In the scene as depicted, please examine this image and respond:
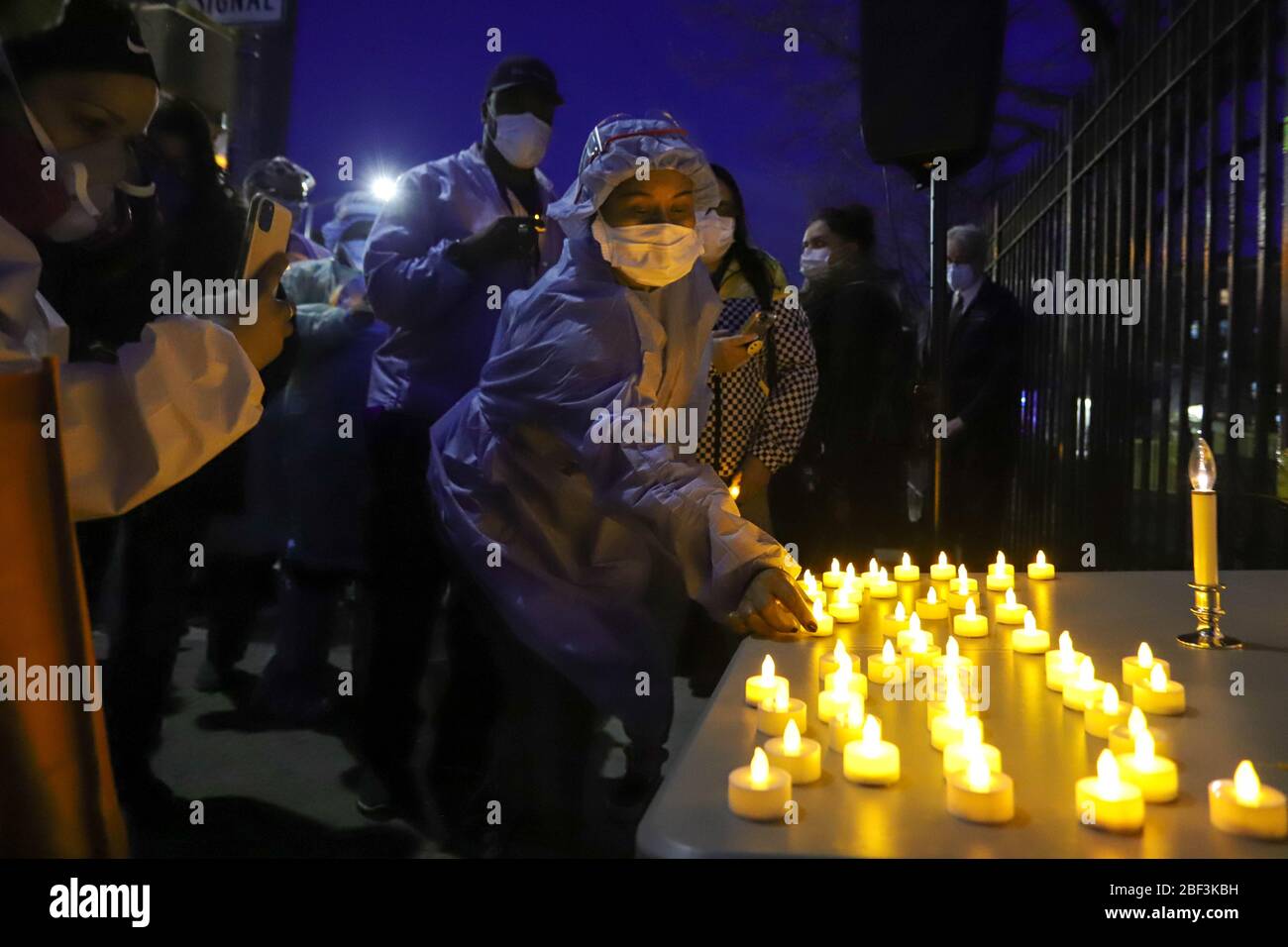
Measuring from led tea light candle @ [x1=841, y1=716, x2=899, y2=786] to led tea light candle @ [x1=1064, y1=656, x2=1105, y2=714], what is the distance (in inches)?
12.7

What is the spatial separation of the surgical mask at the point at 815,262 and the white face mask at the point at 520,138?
1.16 m

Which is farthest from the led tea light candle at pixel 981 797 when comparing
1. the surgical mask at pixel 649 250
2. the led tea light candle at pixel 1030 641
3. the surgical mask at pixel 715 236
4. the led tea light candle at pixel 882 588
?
the surgical mask at pixel 715 236

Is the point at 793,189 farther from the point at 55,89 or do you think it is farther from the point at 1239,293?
the point at 55,89

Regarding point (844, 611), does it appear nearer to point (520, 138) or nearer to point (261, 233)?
point (261, 233)

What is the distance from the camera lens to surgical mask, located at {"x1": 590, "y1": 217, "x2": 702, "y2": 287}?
1.98m

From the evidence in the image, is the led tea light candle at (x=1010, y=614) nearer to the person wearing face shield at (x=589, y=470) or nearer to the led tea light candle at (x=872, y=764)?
→ the person wearing face shield at (x=589, y=470)

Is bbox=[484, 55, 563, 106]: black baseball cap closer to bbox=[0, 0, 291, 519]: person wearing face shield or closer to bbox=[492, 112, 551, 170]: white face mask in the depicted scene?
bbox=[492, 112, 551, 170]: white face mask

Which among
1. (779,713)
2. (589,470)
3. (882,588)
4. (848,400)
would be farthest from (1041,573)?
(848,400)

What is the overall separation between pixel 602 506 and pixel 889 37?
1633 millimetres

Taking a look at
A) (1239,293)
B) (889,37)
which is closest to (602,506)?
(889,37)

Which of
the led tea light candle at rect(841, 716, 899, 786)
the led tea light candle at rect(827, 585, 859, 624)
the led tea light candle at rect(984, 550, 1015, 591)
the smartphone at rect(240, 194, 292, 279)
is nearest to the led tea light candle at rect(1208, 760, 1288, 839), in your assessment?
the led tea light candle at rect(841, 716, 899, 786)

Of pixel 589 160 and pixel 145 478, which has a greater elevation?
pixel 589 160

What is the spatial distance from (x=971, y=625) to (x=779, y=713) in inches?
23.5
